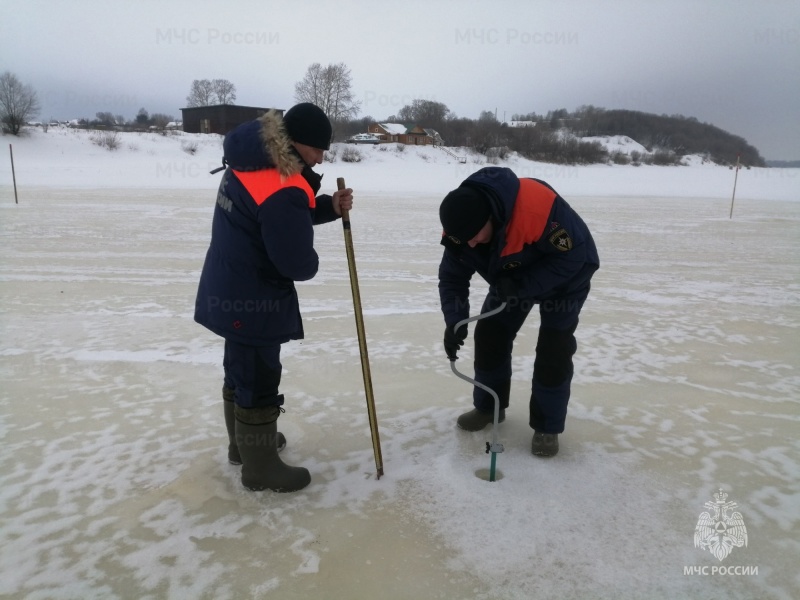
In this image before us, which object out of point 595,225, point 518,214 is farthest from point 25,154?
point 518,214

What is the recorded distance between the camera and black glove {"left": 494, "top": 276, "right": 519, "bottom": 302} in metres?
2.61

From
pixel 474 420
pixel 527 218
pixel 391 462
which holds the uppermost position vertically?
pixel 527 218

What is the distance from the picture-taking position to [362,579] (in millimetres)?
2105

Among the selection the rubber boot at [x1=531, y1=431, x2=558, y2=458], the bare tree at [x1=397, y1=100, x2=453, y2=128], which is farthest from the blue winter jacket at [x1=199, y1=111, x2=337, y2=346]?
the bare tree at [x1=397, y1=100, x2=453, y2=128]

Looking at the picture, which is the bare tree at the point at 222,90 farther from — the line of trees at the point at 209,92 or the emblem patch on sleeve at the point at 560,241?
the emblem patch on sleeve at the point at 560,241

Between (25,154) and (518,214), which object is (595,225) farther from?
(25,154)

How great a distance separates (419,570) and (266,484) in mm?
865

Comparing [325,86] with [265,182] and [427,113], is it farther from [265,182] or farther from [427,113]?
[265,182]

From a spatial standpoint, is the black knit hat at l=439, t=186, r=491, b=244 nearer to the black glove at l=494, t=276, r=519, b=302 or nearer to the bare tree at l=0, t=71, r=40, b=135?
the black glove at l=494, t=276, r=519, b=302

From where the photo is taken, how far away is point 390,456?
3002 millimetres

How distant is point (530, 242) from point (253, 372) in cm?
142

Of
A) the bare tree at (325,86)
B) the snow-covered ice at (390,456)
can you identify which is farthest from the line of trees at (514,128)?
the snow-covered ice at (390,456)

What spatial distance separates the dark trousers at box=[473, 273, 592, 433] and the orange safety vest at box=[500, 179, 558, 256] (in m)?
0.33

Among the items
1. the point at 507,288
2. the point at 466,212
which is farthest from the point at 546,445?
the point at 466,212
